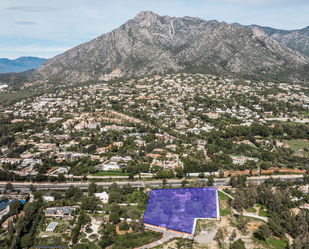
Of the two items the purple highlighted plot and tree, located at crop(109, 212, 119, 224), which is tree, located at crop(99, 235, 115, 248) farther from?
the purple highlighted plot

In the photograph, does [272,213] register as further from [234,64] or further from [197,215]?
[234,64]

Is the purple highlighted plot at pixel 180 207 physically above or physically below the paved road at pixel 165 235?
above

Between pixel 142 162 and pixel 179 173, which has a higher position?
pixel 142 162

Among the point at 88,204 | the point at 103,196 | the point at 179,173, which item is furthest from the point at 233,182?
the point at 88,204

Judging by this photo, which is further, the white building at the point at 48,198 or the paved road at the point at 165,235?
the white building at the point at 48,198

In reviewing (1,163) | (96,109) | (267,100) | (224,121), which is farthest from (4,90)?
(267,100)

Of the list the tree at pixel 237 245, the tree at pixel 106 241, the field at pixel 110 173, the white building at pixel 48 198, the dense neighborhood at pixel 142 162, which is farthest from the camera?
the field at pixel 110 173

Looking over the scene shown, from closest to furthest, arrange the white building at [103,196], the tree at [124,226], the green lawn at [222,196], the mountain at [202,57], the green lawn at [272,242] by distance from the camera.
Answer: the green lawn at [272,242]
the tree at [124,226]
the white building at [103,196]
the green lawn at [222,196]
the mountain at [202,57]

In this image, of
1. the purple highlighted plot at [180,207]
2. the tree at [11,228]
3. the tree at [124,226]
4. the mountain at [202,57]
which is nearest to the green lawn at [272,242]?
the purple highlighted plot at [180,207]

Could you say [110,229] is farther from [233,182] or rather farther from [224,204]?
[233,182]

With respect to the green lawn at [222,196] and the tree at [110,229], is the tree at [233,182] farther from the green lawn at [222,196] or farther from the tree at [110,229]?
the tree at [110,229]
